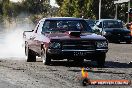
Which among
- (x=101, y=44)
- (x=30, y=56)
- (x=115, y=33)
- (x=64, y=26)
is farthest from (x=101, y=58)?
(x=115, y=33)

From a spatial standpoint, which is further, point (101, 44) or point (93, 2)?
point (93, 2)

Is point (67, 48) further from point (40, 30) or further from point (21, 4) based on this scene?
point (21, 4)

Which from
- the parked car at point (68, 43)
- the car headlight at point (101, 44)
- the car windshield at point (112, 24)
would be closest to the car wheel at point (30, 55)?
the parked car at point (68, 43)

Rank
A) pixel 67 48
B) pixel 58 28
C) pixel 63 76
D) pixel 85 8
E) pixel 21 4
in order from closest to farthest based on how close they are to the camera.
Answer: pixel 63 76, pixel 67 48, pixel 58 28, pixel 85 8, pixel 21 4

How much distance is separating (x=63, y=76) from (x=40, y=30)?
13.4 ft

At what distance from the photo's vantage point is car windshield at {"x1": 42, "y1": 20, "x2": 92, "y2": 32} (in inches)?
541

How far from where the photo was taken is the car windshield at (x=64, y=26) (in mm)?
13750

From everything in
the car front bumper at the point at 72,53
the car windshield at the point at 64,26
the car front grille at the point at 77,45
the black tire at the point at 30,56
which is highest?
the car windshield at the point at 64,26

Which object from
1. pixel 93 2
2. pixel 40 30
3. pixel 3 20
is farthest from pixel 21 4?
pixel 40 30

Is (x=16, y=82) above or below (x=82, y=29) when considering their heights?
below

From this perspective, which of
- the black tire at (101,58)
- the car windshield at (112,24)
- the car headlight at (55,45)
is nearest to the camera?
the car headlight at (55,45)

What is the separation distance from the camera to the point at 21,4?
87750 mm

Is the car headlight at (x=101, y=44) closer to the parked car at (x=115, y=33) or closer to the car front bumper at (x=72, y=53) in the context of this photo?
the car front bumper at (x=72, y=53)

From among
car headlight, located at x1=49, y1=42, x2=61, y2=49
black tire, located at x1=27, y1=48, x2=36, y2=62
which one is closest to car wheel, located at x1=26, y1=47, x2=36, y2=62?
black tire, located at x1=27, y1=48, x2=36, y2=62
